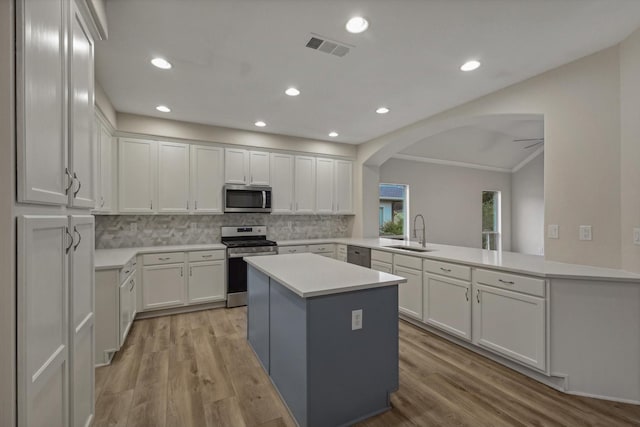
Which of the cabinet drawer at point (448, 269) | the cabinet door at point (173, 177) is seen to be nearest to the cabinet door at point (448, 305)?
the cabinet drawer at point (448, 269)

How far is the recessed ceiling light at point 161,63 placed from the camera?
2475 millimetres

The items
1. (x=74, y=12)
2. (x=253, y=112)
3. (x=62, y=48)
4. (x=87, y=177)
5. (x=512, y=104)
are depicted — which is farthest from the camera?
(x=253, y=112)

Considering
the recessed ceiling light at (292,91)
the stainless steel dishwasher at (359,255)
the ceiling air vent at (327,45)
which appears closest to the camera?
the ceiling air vent at (327,45)

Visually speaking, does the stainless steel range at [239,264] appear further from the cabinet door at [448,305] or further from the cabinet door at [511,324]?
the cabinet door at [511,324]

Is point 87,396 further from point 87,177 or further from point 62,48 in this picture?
point 62,48

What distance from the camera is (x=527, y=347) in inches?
92.0

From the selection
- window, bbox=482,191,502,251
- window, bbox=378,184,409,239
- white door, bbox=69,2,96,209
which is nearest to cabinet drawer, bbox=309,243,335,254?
window, bbox=378,184,409,239

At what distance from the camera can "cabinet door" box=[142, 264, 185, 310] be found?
3609 mm

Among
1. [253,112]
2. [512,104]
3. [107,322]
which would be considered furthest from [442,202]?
[107,322]

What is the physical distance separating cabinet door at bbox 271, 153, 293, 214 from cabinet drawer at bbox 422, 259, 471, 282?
2450mm

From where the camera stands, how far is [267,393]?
2.16 metres

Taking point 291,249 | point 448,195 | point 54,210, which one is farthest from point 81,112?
point 448,195

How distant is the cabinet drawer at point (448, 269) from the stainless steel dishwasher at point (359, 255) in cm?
106

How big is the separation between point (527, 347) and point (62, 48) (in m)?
3.48
